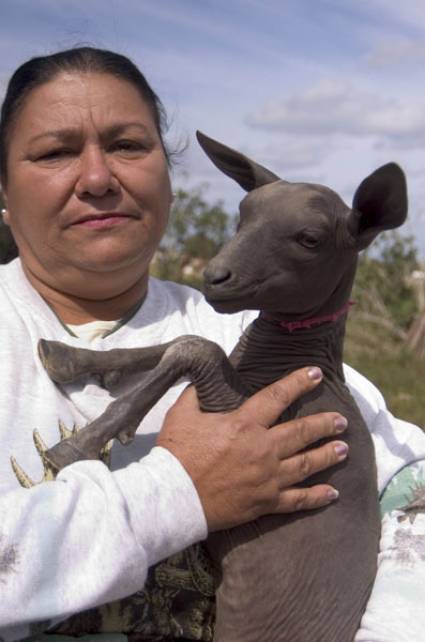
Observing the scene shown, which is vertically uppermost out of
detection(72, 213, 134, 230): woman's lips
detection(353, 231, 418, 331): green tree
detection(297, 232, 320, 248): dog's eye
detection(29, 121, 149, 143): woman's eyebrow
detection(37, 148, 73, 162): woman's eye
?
detection(29, 121, 149, 143): woman's eyebrow

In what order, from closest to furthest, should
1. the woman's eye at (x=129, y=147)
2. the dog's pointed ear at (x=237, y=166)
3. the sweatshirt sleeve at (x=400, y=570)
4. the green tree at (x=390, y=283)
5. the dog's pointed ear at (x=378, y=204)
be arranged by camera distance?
the dog's pointed ear at (x=378, y=204)
the sweatshirt sleeve at (x=400, y=570)
the dog's pointed ear at (x=237, y=166)
the woman's eye at (x=129, y=147)
the green tree at (x=390, y=283)

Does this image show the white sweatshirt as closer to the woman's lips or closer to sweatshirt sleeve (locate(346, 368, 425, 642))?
sweatshirt sleeve (locate(346, 368, 425, 642))

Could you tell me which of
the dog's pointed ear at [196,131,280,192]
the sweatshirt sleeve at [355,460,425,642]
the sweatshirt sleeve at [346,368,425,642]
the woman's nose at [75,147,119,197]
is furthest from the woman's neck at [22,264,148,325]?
the sweatshirt sleeve at [355,460,425,642]

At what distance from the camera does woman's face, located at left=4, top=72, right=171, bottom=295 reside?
277cm

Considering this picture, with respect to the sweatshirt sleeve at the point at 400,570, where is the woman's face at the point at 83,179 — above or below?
above

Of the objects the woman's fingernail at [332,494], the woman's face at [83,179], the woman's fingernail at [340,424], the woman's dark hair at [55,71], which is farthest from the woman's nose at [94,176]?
the woman's fingernail at [332,494]

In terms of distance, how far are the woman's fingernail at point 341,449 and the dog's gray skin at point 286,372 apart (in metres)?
0.05

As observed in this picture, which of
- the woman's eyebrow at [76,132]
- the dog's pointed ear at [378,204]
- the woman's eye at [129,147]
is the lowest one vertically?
the dog's pointed ear at [378,204]

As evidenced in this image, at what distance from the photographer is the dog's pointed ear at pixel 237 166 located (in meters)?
2.50

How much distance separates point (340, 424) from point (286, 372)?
205 mm

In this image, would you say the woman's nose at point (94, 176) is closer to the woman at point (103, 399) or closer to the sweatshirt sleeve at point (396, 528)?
the woman at point (103, 399)

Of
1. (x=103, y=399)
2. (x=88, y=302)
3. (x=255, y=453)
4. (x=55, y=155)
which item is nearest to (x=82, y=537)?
(x=255, y=453)

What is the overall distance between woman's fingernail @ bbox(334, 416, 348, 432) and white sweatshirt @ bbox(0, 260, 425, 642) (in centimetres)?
38

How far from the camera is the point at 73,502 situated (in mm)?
2088
